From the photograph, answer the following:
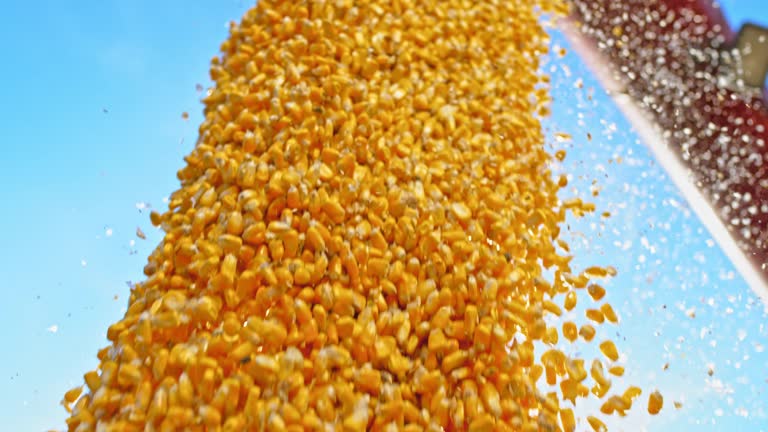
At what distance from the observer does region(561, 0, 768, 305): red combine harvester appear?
1515mm

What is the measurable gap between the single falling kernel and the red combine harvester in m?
0.73

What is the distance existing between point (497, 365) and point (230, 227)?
0.45 m

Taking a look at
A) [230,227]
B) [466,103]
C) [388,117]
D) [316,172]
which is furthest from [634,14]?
[230,227]

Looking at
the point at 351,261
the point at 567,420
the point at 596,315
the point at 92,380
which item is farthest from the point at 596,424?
the point at 92,380

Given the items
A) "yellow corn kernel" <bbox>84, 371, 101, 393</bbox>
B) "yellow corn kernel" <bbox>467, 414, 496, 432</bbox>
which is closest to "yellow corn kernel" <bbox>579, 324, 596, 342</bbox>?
"yellow corn kernel" <bbox>467, 414, 496, 432</bbox>

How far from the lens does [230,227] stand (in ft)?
3.05

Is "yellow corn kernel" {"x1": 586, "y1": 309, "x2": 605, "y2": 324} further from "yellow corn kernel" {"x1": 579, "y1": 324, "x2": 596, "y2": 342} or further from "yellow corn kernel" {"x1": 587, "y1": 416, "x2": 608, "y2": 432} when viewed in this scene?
"yellow corn kernel" {"x1": 587, "y1": 416, "x2": 608, "y2": 432}

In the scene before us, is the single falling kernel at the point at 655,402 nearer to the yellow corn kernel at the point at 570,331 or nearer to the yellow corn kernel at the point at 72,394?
the yellow corn kernel at the point at 570,331

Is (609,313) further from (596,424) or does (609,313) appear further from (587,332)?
(596,424)

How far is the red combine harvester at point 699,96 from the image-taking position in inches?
59.6

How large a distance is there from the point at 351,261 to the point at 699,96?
1274 millimetres

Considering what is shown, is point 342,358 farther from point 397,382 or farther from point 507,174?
point 507,174

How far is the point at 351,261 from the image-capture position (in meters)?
0.90

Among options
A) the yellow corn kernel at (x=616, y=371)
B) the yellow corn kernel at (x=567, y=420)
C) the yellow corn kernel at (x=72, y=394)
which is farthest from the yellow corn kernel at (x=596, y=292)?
the yellow corn kernel at (x=72, y=394)
